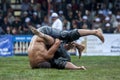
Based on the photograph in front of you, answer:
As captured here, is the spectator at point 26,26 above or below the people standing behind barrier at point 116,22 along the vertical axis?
below

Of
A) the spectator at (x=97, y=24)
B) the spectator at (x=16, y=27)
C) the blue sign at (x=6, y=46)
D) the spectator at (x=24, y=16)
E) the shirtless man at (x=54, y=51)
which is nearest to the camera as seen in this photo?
the shirtless man at (x=54, y=51)

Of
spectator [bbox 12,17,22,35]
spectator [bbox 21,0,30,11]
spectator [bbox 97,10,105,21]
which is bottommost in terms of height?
spectator [bbox 12,17,22,35]

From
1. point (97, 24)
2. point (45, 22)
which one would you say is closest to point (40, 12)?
point (45, 22)

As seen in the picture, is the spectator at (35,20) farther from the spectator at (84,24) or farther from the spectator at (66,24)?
the spectator at (84,24)

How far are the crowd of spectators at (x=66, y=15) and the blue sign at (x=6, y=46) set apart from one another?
8.75ft

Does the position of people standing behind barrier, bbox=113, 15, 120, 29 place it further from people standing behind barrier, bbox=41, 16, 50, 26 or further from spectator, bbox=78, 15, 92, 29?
people standing behind barrier, bbox=41, 16, 50, 26

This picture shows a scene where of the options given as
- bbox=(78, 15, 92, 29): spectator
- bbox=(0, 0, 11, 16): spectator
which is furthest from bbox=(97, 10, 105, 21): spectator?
bbox=(0, 0, 11, 16): spectator

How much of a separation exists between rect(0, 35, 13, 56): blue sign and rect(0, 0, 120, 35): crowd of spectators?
8.75 ft

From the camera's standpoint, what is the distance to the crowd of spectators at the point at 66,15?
25656 mm

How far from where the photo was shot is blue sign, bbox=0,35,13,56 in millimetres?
22047

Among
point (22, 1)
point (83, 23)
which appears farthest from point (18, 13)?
point (83, 23)

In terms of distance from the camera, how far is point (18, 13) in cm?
2938

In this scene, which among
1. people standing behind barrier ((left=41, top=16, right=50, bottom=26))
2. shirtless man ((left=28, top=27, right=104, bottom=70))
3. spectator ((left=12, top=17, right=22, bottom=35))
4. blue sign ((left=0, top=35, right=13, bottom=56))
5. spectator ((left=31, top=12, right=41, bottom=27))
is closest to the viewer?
shirtless man ((left=28, top=27, right=104, bottom=70))

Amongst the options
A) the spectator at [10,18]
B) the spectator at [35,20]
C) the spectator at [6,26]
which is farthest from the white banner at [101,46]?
the spectator at [10,18]
